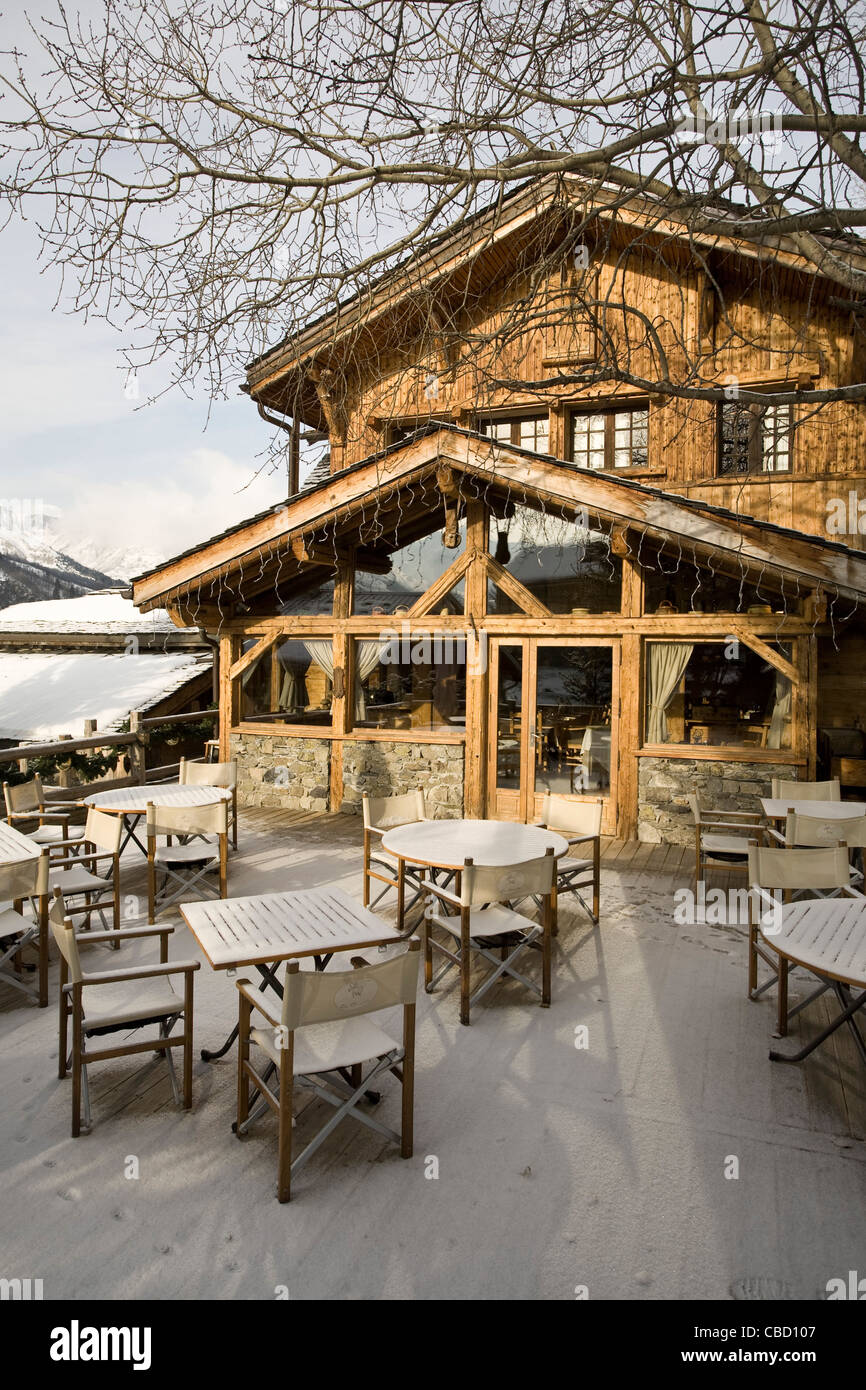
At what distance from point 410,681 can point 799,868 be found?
6.17 meters

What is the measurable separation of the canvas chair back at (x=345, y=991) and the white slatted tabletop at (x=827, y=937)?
66.2 inches

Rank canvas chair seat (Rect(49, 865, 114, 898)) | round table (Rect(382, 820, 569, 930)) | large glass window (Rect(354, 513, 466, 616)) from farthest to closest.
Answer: large glass window (Rect(354, 513, 466, 616)) < canvas chair seat (Rect(49, 865, 114, 898)) < round table (Rect(382, 820, 569, 930))

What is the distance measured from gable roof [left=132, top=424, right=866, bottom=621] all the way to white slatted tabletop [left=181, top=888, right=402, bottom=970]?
13.6 feet

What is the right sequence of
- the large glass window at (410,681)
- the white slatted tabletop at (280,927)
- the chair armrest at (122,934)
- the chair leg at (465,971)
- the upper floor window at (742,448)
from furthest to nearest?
the large glass window at (410,681), the upper floor window at (742,448), the chair leg at (465,971), the chair armrest at (122,934), the white slatted tabletop at (280,927)

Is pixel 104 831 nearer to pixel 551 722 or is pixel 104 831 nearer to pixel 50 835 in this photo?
pixel 50 835

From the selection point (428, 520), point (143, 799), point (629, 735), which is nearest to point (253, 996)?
point (143, 799)

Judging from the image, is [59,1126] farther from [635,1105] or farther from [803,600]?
[803,600]

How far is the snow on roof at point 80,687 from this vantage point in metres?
12.7

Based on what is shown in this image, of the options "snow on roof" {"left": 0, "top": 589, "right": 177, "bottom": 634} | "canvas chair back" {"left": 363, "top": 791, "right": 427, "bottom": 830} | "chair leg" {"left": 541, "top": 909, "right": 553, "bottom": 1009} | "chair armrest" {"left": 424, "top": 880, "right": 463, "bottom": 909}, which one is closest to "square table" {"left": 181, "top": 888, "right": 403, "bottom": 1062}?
"chair armrest" {"left": 424, "top": 880, "right": 463, "bottom": 909}

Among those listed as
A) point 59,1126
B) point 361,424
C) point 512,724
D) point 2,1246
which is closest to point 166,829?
point 59,1126

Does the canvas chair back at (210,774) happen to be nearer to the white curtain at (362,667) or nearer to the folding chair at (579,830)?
the white curtain at (362,667)

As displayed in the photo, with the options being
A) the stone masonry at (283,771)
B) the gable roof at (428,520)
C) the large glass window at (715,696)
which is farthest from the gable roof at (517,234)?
the stone masonry at (283,771)

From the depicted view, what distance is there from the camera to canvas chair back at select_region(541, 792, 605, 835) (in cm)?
618

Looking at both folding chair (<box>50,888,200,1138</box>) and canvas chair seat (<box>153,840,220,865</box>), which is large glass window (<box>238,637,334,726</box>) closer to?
canvas chair seat (<box>153,840,220,865</box>)
